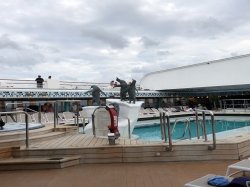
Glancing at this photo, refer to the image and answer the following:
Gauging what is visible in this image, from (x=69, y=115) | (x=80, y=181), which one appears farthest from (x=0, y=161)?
(x=69, y=115)

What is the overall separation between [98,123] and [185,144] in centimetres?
263

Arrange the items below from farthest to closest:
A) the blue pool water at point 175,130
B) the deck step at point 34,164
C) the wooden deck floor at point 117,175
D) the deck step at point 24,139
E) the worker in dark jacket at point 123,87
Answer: the worker in dark jacket at point 123,87
the blue pool water at point 175,130
the deck step at point 24,139
the deck step at point 34,164
the wooden deck floor at point 117,175

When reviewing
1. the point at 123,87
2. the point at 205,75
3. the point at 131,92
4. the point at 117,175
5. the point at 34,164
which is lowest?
the point at 117,175

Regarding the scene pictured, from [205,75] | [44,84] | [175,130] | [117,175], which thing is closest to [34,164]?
[117,175]

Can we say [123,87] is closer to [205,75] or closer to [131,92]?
[131,92]

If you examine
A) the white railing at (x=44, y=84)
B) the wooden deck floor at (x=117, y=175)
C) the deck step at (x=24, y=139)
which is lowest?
the wooden deck floor at (x=117, y=175)

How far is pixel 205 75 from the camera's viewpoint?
29.6 metres

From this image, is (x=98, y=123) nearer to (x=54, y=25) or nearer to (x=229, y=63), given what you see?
(x=54, y=25)

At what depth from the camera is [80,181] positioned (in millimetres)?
4410

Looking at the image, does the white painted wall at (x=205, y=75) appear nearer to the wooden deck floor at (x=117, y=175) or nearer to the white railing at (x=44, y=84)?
the white railing at (x=44, y=84)

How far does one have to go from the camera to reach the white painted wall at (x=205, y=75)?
26750 mm

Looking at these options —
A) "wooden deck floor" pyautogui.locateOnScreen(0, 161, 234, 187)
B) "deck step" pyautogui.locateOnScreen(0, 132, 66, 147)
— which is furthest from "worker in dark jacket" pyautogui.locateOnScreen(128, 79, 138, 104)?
"wooden deck floor" pyautogui.locateOnScreen(0, 161, 234, 187)

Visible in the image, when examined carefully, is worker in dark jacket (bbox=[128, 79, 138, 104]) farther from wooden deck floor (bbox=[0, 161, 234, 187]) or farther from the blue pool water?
wooden deck floor (bbox=[0, 161, 234, 187])

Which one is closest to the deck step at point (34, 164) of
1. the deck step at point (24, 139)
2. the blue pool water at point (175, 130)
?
the deck step at point (24, 139)
